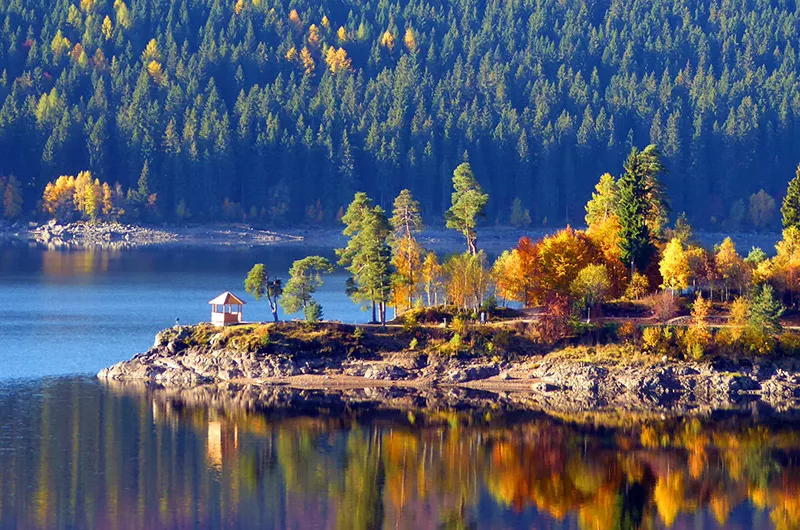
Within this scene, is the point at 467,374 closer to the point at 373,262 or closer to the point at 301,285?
the point at 373,262

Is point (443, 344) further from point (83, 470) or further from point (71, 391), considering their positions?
point (83, 470)

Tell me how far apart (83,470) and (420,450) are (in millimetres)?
15430

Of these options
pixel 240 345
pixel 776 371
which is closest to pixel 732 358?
pixel 776 371

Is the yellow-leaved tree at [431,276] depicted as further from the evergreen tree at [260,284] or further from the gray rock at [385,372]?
the gray rock at [385,372]

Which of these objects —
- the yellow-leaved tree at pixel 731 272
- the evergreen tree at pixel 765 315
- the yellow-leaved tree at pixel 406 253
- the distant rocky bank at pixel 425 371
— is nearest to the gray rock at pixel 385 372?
the distant rocky bank at pixel 425 371

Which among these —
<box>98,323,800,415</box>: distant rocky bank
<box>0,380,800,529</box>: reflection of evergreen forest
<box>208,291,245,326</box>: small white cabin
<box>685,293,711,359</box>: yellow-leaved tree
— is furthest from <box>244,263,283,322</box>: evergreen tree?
<box>685,293,711,359</box>: yellow-leaved tree

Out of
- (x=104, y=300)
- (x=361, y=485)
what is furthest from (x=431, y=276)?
(x=104, y=300)

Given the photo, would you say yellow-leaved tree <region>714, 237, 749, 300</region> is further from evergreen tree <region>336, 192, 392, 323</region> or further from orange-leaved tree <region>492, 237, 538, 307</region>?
evergreen tree <region>336, 192, 392, 323</region>

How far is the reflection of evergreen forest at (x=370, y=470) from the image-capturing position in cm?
5778

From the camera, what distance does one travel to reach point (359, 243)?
9012cm

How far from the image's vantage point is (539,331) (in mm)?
82875

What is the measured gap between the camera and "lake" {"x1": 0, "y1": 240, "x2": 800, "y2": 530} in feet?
190

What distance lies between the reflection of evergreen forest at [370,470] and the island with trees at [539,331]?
19.3 ft

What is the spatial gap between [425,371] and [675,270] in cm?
1874
